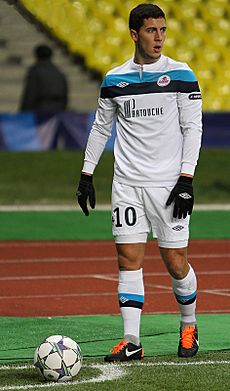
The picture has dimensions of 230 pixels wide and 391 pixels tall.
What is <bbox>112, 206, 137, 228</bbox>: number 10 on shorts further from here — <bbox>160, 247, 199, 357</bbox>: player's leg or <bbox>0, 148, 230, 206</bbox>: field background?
<bbox>0, 148, 230, 206</bbox>: field background

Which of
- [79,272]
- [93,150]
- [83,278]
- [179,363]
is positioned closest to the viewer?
[179,363]

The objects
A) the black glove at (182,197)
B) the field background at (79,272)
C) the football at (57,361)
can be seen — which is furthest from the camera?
the black glove at (182,197)

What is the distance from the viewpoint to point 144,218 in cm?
828

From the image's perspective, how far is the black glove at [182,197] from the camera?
811 centimetres

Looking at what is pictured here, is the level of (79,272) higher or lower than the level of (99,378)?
lower

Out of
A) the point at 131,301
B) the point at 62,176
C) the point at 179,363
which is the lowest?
the point at 62,176

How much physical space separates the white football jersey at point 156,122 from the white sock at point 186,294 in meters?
0.64

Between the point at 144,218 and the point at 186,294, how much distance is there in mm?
580

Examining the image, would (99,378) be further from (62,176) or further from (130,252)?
(62,176)

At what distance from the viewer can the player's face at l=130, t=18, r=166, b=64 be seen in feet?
26.7

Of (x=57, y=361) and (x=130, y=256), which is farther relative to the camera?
(x=130, y=256)

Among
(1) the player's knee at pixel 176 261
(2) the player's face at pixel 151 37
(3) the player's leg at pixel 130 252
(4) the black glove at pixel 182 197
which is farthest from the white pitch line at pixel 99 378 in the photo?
(2) the player's face at pixel 151 37

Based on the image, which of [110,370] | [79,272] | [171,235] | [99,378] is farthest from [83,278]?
[99,378]

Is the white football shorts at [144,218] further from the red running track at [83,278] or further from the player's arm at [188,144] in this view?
the red running track at [83,278]
